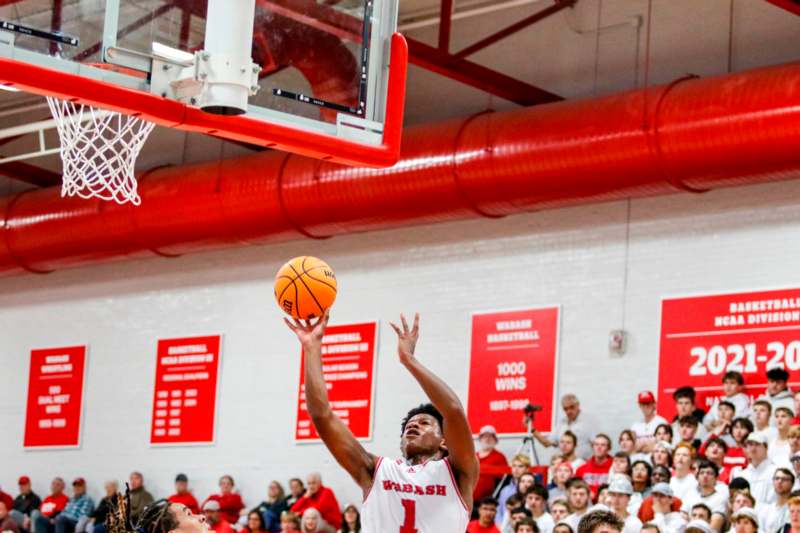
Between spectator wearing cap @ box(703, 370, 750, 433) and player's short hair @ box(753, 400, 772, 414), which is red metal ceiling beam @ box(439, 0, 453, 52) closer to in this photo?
spectator wearing cap @ box(703, 370, 750, 433)

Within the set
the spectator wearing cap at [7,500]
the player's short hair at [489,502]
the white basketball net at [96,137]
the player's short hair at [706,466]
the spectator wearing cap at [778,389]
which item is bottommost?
the spectator wearing cap at [7,500]

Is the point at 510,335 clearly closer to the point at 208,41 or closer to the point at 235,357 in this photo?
the point at 235,357

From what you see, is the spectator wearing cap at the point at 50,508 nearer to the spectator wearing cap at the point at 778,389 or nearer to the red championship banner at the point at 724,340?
the red championship banner at the point at 724,340

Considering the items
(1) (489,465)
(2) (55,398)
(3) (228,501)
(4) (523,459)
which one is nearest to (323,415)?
(4) (523,459)

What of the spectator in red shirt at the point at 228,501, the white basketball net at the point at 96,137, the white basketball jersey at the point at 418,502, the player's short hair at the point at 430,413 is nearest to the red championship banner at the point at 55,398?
the spectator in red shirt at the point at 228,501

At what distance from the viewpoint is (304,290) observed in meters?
7.20

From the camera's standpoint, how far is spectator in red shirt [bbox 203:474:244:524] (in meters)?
18.2

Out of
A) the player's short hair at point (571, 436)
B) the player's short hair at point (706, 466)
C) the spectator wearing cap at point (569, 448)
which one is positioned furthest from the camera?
the player's short hair at point (571, 436)

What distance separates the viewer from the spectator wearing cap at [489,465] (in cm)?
1526

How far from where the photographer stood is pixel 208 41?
28.2 feet

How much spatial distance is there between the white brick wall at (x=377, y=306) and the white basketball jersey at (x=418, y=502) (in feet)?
28.7

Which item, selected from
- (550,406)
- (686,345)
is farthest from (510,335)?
(686,345)

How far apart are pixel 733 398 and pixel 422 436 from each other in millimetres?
8001

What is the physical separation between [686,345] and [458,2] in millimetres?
4881
